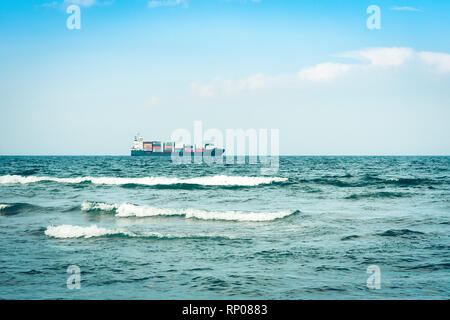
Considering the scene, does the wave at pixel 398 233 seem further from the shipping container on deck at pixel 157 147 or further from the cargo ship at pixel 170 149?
the shipping container on deck at pixel 157 147

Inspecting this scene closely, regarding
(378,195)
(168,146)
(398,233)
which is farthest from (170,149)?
(398,233)

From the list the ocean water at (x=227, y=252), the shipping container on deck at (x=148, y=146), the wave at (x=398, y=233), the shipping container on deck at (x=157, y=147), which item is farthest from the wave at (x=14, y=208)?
the shipping container on deck at (x=148, y=146)

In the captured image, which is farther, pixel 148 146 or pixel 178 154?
pixel 148 146

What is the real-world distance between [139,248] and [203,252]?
1807mm

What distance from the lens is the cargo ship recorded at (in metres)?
127

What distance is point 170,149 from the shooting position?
131 m

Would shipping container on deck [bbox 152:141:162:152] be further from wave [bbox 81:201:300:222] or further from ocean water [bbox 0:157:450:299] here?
wave [bbox 81:201:300:222]

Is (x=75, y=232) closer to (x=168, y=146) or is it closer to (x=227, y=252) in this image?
(x=227, y=252)

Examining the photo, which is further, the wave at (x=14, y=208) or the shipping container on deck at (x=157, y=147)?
the shipping container on deck at (x=157, y=147)

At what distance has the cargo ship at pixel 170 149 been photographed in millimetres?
127188

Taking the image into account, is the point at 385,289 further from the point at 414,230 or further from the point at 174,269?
the point at 414,230

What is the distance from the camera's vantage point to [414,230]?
11.3 m

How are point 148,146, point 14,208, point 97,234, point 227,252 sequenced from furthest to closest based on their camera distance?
point 148,146, point 14,208, point 97,234, point 227,252

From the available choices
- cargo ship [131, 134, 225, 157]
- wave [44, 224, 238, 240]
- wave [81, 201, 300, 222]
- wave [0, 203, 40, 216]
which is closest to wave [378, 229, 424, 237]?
wave [81, 201, 300, 222]
